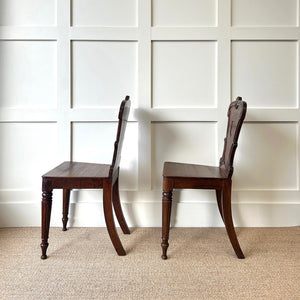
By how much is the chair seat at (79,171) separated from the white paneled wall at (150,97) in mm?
261

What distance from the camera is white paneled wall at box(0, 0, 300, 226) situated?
2.10 meters

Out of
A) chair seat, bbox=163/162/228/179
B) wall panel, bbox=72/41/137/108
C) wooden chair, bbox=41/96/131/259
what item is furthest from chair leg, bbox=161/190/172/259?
wall panel, bbox=72/41/137/108

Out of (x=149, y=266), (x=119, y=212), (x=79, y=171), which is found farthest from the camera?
(x=119, y=212)

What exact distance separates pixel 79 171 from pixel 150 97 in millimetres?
747

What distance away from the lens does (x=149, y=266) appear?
151 centimetres

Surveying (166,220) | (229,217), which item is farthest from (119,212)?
(229,217)

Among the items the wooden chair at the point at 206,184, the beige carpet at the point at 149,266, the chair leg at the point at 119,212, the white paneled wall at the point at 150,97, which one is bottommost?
the beige carpet at the point at 149,266

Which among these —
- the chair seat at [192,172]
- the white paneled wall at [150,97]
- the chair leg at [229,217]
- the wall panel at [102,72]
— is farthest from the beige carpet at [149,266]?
the wall panel at [102,72]

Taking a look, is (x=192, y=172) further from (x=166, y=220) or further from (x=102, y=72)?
(x=102, y=72)

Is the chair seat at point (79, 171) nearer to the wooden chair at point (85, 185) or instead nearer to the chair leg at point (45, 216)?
the wooden chair at point (85, 185)

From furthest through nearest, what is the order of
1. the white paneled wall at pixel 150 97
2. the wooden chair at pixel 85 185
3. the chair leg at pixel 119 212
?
1. the white paneled wall at pixel 150 97
2. the chair leg at pixel 119 212
3. the wooden chair at pixel 85 185

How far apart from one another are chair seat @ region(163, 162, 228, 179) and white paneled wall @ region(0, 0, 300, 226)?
0.28 m

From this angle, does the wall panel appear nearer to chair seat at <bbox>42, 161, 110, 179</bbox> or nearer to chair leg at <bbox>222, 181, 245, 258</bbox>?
chair seat at <bbox>42, 161, 110, 179</bbox>

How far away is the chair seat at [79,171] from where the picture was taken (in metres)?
1.61
